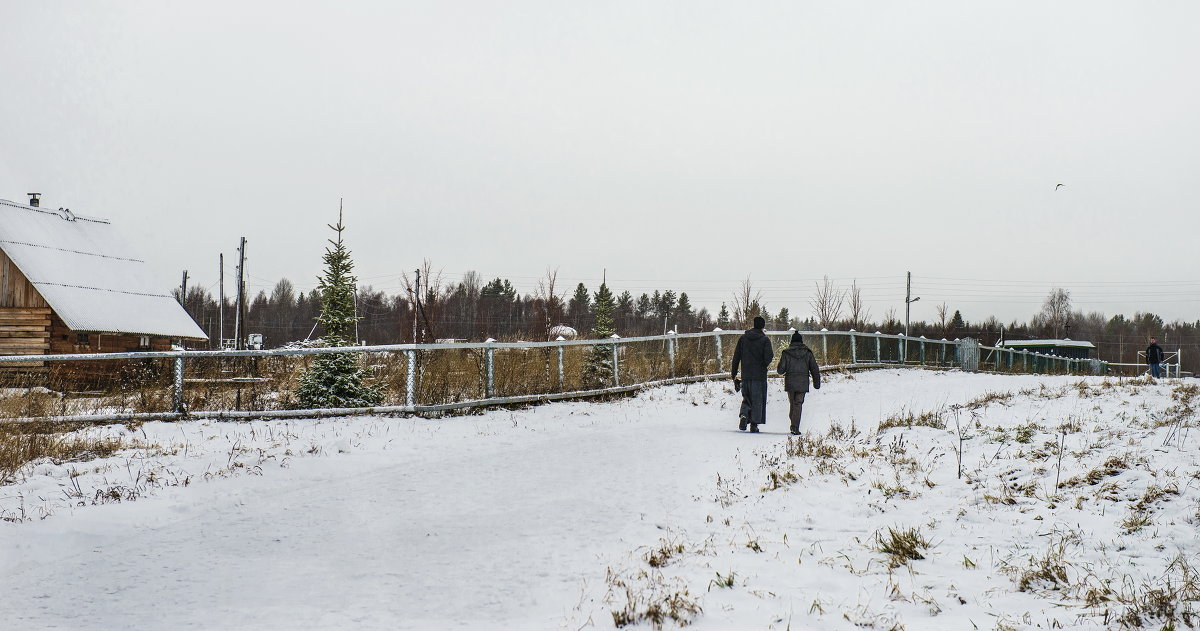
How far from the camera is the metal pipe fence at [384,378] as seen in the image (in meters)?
13.9

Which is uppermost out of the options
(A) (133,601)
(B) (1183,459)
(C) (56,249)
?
(C) (56,249)

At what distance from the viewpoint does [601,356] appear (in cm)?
2002

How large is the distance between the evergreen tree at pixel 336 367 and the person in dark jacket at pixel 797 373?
7.46 meters

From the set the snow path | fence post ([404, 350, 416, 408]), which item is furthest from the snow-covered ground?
fence post ([404, 350, 416, 408])

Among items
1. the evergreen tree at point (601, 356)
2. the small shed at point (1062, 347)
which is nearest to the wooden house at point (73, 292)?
the evergreen tree at point (601, 356)

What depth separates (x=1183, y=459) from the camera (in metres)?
7.93

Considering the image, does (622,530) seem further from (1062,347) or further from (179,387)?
(1062,347)

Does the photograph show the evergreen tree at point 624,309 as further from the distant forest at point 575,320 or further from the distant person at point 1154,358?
the distant person at point 1154,358

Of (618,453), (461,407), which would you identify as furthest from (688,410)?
→ (618,453)

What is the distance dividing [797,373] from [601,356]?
24.0 feet

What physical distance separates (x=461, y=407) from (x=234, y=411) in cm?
385

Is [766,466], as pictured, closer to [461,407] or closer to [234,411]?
[461,407]

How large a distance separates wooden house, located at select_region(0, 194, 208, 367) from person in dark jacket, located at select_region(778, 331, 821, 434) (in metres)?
22.4

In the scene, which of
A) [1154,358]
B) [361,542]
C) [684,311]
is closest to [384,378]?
[361,542]
